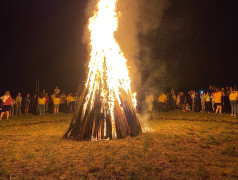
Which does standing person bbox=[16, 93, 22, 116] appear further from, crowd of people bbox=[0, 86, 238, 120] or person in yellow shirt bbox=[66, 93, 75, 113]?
person in yellow shirt bbox=[66, 93, 75, 113]

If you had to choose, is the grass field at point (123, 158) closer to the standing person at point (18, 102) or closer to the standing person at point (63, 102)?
the standing person at point (18, 102)

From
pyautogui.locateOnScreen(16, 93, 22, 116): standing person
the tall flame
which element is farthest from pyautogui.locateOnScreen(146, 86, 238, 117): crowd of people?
pyautogui.locateOnScreen(16, 93, 22, 116): standing person

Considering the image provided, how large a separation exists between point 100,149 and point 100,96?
2.22 metres

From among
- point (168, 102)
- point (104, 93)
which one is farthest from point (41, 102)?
point (168, 102)

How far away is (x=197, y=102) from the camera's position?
18953mm

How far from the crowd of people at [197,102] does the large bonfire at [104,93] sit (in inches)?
386

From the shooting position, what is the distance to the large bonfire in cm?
796

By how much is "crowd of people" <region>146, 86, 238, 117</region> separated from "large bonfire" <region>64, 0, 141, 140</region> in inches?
386

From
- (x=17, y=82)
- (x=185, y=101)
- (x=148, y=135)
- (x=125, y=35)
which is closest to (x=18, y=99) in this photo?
(x=125, y=35)

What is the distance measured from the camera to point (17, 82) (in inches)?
1497

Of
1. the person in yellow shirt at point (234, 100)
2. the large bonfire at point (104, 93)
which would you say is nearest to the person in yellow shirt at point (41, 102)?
the large bonfire at point (104, 93)

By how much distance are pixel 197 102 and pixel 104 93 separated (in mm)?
12865

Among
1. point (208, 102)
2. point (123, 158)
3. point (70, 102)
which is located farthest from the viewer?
point (70, 102)

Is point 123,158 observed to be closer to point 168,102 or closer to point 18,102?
point 18,102
